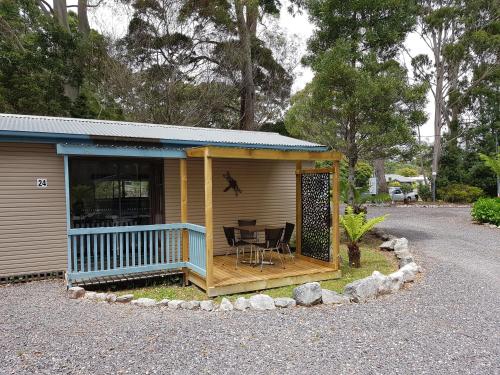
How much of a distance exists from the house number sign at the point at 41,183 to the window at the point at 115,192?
450 millimetres

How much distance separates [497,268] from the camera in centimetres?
700

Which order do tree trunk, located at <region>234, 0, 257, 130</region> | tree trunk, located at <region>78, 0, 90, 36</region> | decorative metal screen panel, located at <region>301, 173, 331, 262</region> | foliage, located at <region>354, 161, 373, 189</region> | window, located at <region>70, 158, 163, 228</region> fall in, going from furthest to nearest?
foliage, located at <region>354, 161, 373, 189</region> < tree trunk, located at <region>78, 0, 90, 36</region> < tree trunk, located at <region>234, 0, 257, 130</region> < decorative metal screen panel, located at <region>301, 173, 331, 262</region> < window, located at <region>70, 158, 163, 228</region>

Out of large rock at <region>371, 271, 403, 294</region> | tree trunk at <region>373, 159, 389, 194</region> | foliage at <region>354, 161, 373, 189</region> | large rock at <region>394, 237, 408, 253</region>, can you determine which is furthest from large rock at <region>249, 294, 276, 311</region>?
foliage at <region>354, 161, 373, 189</region>

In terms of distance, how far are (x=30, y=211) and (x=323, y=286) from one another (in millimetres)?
5568

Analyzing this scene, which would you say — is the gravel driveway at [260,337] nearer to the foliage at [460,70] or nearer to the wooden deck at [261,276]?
the wooden deck at [261,276]

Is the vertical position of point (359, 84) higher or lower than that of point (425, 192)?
higher

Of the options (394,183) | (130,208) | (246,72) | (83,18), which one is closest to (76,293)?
(130,208)

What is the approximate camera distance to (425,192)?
865 inches

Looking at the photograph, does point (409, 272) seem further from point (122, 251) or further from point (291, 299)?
point (122, 251)

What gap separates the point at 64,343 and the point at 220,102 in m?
15.0

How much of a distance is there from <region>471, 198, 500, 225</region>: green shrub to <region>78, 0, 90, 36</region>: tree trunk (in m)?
19.9

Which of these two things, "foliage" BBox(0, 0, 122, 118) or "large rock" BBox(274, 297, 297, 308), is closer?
"large rock" BBox(274, 297, 297, 308)

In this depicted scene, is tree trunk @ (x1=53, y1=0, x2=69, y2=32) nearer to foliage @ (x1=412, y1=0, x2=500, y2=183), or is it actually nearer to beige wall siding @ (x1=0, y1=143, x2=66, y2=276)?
beige wall siding @ (x1=0, y1=143, x2=66, y2=276)

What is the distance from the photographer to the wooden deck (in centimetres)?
590
